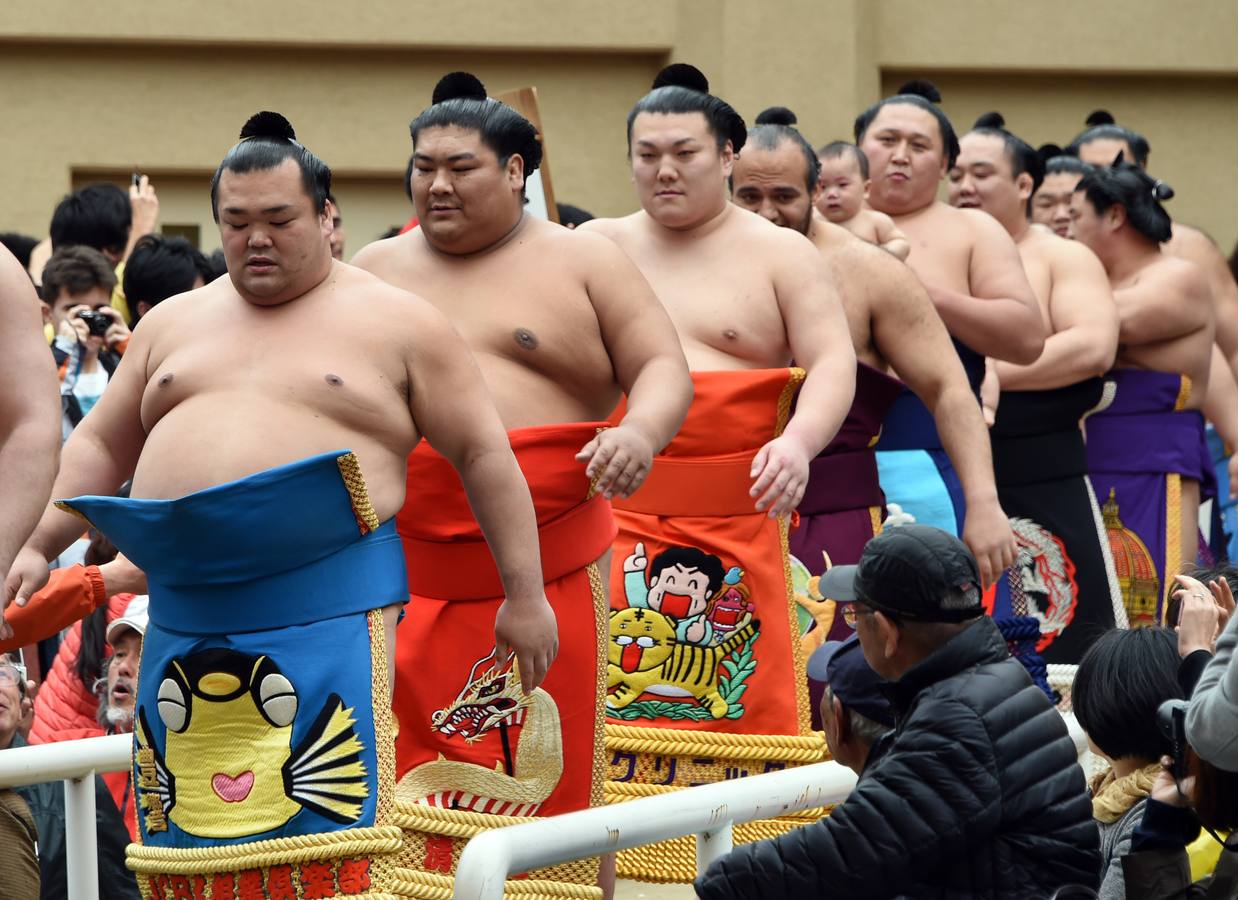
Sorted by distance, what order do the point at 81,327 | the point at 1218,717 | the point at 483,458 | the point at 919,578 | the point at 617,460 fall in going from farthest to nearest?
the point at 81,327 → the point at 617,460 → the point at 483,458 → the point at 919,578 → the point at 1218,717

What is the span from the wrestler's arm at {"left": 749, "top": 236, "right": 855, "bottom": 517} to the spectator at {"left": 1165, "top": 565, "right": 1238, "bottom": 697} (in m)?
0.71

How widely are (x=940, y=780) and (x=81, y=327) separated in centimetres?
333

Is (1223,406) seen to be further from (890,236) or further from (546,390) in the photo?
(546,390)

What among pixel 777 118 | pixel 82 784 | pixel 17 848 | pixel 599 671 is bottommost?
pixel 17 848

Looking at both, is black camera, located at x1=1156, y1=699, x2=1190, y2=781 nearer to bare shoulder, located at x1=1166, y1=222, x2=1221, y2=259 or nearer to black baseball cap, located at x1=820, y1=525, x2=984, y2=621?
black baseball cap, located at x1=820, y1=525, x2=984, y2=621

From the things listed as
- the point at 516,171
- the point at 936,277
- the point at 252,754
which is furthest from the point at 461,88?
the point at 936,277

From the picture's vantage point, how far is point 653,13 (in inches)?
455

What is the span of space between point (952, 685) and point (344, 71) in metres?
9.56

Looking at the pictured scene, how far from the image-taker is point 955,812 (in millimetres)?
2539

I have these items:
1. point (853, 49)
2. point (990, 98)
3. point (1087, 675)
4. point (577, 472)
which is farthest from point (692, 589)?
point (990, 98)

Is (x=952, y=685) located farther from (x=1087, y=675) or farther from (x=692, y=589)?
(x=692, y=589)

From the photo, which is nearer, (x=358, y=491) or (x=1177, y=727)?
(x=1177, y=727)

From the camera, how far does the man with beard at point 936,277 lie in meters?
4.85

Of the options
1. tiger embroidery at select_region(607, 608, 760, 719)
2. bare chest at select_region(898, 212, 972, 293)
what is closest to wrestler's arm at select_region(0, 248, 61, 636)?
tiger embroidery at select_region(607, 608, 760, 719)
